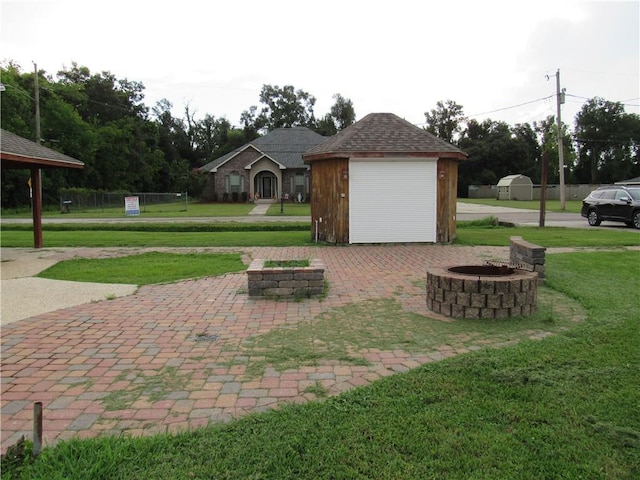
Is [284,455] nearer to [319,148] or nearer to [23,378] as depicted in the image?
[23,378]

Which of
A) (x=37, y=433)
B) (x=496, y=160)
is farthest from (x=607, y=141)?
(x=37, y=433)

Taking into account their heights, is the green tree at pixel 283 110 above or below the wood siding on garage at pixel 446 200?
above

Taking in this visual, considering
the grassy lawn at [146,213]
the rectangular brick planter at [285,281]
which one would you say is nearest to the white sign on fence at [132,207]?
the grassy lawn at [146,213]

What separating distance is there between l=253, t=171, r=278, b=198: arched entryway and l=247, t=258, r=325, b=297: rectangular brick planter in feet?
118

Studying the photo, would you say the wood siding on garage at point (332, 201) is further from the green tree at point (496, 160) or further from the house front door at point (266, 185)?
the green tree at point (496, 160)

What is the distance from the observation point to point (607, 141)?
2425 inches

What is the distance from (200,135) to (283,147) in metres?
24.9

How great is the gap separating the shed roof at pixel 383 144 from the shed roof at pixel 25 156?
253 inches

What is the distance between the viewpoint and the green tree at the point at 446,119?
6372 centimetres

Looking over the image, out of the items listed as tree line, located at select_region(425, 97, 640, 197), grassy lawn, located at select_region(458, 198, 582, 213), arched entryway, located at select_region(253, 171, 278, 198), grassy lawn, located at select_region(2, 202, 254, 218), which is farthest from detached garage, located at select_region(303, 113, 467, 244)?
tree line, located at select_region(425, 97, 640, 197)

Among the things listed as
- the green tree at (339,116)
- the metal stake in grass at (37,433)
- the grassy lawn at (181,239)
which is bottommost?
the metal stake in grass at (37,433)

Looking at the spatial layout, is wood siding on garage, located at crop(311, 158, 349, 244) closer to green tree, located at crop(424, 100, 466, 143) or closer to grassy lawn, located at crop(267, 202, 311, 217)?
grassy lawn, located at crop(267, 202, 311, 217)

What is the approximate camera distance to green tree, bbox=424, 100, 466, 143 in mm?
63719

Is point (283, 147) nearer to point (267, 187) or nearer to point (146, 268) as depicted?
point (267, 187)
